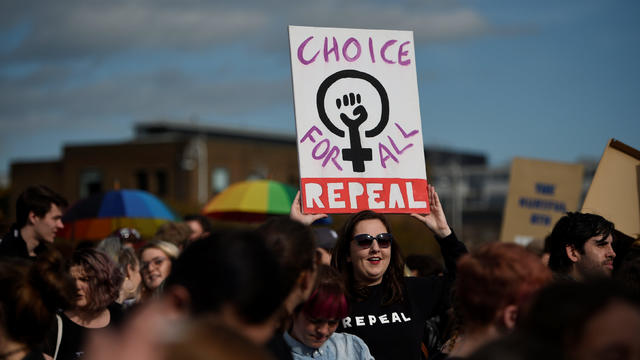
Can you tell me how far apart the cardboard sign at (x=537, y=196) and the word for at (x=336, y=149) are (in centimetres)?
475

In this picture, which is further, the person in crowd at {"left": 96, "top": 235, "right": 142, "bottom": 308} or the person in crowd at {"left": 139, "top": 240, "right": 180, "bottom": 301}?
the person in crowd at {"left": 96, "top": 235, "right": 142, "bottom": 308}

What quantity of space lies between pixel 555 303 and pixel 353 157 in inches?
107

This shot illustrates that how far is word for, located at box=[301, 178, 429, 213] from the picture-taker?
4.59 meters

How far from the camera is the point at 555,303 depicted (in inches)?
82.7

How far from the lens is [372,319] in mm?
4277

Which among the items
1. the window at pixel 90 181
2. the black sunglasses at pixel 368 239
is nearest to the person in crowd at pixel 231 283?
the black sunglasses at pixel 368 239

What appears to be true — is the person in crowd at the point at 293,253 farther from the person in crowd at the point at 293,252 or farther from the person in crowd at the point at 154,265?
the person in crowd at the point at 154,265

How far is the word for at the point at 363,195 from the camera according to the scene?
459cm

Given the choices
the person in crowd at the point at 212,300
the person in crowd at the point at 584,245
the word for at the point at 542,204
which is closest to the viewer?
the person in crowd at the point at 212,300

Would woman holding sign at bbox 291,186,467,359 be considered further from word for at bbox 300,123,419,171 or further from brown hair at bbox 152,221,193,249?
brown hair at bbox 152,221,193,249

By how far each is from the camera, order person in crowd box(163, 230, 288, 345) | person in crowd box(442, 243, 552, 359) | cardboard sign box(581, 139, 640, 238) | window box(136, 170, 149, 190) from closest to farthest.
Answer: person in crowd box(163, 230, 288, 345), person in crowd box(442, 243, 552, 359), cardboard sign box(581, 139, 640, 238), window box(136, 170, 149, 190)

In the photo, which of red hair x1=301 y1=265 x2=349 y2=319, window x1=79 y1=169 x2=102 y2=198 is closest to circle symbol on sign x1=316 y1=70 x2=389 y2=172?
red hair x1=301 y1=265 x2=349 y2=319

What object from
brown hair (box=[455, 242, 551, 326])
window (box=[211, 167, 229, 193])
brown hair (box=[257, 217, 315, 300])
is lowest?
brown hair (box=[455, 242, 551, 326])

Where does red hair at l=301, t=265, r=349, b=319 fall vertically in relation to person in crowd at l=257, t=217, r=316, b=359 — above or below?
below
